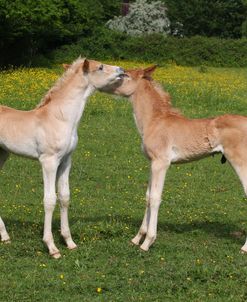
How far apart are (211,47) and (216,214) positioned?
38328mm

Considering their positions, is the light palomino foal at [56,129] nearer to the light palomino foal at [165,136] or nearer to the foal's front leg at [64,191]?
the foal's front leg at [64,191]

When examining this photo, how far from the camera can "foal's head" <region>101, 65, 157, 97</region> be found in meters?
9.64

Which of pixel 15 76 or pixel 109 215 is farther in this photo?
pixel 15 76

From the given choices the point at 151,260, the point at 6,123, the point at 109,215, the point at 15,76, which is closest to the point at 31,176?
the point at 109,215

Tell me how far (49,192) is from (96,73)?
1651 mm

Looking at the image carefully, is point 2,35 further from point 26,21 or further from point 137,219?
point 137,219

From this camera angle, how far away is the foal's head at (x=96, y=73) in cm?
923

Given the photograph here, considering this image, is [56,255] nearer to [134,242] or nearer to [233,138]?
[134,242]

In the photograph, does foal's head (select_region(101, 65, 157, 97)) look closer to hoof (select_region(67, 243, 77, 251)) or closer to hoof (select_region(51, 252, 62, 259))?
hoof (select_region(67, 243, 77, 251))

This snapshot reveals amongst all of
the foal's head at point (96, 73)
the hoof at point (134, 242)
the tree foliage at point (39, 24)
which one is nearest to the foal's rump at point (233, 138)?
the foal's head at point (96, 73)

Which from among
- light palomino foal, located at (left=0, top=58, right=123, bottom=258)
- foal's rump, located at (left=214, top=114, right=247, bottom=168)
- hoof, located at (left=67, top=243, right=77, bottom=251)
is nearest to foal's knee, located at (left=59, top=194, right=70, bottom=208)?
light palomino foal, located at (left=0, top=58, right=123, bottom=258)

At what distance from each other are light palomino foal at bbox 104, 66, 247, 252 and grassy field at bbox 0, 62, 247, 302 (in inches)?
22.5

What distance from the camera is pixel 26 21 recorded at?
3659 centimetres

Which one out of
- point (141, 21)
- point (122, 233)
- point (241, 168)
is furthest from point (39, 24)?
point (241, 168)
